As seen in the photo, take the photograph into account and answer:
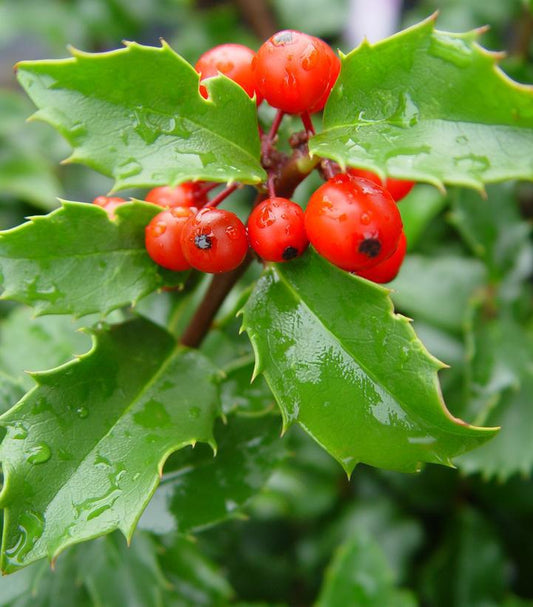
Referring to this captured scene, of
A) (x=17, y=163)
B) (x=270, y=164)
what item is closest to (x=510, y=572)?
(x=270, y=164)

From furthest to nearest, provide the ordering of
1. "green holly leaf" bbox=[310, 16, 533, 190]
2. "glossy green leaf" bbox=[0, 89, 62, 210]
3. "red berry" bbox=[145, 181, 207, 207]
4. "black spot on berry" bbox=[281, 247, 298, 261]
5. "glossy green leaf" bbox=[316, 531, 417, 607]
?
"glossy green leaf" bbox=[0, 89, 62, 210] → "glossy green leaf" bbox=[316, 531, 417, 607] → "red berry" bbox=[145, 181, 207, 207] → "black spot on berry" bbox=[281, 247, 298, 261] → "green holly leaf" bbox=[310, 16, 533, 190]

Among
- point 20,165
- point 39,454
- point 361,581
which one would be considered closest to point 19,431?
point 39,454

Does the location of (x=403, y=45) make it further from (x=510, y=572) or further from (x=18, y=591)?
(x=510, y=572)

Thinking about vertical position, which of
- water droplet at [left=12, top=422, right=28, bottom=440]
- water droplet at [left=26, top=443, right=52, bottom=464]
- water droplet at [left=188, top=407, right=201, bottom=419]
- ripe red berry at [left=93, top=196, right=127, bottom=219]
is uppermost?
ripe red berry at [left=93, top=196, right=127, bottom=219]

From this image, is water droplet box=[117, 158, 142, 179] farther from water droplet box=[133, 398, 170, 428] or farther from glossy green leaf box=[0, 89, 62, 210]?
glossy green leaf box=[0, 89, 62, 210]

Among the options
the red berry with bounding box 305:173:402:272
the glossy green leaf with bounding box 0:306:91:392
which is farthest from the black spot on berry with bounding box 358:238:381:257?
the glossy green leaf with bounding box 0:306:91:392

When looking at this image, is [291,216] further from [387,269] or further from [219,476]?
[219,476]

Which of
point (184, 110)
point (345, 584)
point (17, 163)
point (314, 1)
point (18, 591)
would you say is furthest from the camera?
point (314, 1)
